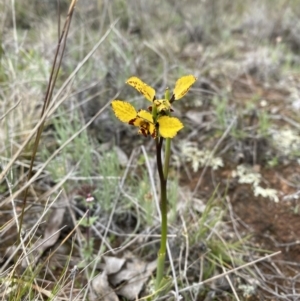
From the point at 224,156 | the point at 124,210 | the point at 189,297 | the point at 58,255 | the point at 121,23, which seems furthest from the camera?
the point at 121,23

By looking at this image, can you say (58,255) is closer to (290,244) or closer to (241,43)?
(290,244)

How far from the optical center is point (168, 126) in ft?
2.78

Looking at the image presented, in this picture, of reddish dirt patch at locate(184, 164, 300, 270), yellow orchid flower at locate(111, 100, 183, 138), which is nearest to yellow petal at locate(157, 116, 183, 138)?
yellow orchid flower at locate(111, 100, 183, 138)

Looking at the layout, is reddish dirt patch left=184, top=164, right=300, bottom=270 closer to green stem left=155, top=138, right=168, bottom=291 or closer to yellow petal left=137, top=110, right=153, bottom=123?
green stem left=155, top=138, right=168, bottom=291

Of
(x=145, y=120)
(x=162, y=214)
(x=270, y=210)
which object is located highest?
(x=145, y=120)

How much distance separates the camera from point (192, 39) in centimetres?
298

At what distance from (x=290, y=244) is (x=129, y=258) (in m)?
0.55

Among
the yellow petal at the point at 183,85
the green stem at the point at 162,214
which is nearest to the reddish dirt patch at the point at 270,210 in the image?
the green stem at the point at 162,214

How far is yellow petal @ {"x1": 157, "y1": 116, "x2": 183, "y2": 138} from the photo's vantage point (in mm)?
832

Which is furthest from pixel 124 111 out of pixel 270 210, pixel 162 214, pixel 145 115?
pixel 270 210

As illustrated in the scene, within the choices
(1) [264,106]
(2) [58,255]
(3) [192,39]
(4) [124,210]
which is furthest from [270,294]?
(3) [192,39]

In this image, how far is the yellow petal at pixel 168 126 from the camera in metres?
0.83

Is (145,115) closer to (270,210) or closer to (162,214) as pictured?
(162,214)

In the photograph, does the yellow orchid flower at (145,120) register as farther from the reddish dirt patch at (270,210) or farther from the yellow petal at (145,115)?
the reddish dirt patch at (270,210)
